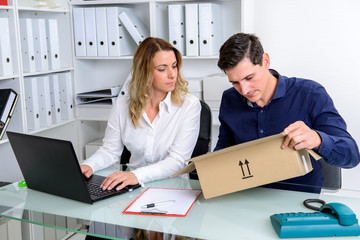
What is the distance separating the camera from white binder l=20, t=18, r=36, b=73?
8.30ft

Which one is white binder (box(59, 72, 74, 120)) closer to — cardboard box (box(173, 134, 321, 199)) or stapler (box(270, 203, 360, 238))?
cardboard box (box(173, 134, 321, 199))

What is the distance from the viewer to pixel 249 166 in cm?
129

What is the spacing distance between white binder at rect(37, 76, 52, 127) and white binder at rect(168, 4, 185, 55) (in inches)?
33.5

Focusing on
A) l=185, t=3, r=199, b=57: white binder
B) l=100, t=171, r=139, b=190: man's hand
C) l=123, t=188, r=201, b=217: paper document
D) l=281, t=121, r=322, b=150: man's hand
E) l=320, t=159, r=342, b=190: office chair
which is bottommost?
l=320, t=159, r=342, b=190: office chair

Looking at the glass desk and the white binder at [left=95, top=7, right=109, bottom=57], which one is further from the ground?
the white binder at [left=95, top=7, right=109, bottom=57]

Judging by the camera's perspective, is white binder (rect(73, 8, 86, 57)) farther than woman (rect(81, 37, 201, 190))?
Yes

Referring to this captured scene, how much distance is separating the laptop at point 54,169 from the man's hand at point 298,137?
58 centimetres

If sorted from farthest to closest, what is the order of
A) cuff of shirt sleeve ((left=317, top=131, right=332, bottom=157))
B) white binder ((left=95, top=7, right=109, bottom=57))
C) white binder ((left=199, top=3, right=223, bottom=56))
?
white binder ((left=95, top=7, right=109, bottom=57)) < white binder ((left=199, top=3, right=223, bottom=56)) < cuff of shirt sleeve ((left=317, top=131, right=332, bottom=157))

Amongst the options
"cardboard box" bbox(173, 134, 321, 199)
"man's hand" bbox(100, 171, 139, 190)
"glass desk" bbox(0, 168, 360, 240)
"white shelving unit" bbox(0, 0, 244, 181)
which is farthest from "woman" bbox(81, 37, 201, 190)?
"white shelving unit" bbox(0, 0, 244, 181)

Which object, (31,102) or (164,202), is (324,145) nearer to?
(164,202)

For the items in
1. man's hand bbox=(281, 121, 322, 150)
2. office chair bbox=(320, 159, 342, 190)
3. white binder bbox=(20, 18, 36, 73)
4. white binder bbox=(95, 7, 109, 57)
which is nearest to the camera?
man's hand bbox=(281, 121, 322, 150)

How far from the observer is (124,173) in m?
1.58

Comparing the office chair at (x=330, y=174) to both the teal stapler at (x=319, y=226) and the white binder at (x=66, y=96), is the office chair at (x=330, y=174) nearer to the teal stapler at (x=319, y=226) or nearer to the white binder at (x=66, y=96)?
the teal stapler at (x=319, y=226)

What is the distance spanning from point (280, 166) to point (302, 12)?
5.87 feet
